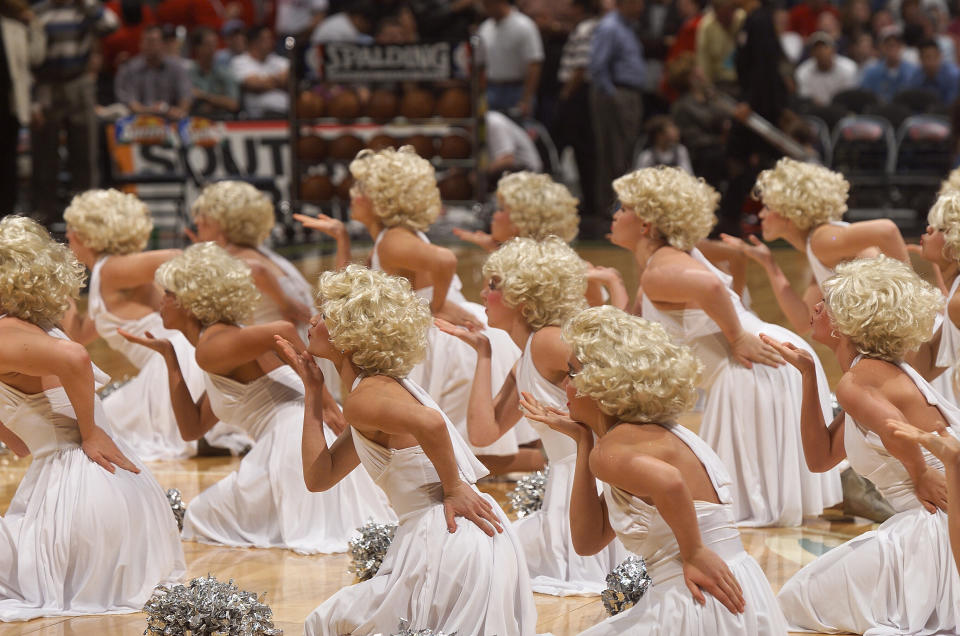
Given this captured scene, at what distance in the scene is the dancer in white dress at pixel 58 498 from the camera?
4484 millimetres

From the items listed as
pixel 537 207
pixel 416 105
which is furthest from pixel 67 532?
pixel 416 105

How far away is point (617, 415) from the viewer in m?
3.49

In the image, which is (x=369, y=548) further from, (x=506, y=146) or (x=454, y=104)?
(x=506, y=146)

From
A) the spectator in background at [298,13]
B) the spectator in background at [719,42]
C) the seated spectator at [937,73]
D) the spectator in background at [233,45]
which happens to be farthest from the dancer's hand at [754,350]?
the spectator in background at [298,13]

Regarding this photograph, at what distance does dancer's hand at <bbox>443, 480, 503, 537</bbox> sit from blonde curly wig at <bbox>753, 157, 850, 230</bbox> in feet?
9.00

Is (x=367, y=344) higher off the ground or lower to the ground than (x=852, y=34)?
higher

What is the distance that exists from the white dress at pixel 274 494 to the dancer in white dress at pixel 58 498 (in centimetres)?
78

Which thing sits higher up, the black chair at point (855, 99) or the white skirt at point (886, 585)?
the white skirt at point (886, 585)

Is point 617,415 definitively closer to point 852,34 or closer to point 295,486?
point 295,486

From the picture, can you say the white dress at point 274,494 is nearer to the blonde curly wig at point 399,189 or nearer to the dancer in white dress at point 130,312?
the blonde curly wig at point 399,189

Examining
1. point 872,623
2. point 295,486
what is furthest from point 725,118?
point 872,623

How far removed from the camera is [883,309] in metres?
3.89

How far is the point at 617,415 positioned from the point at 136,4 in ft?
40.7

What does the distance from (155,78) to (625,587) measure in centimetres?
962
